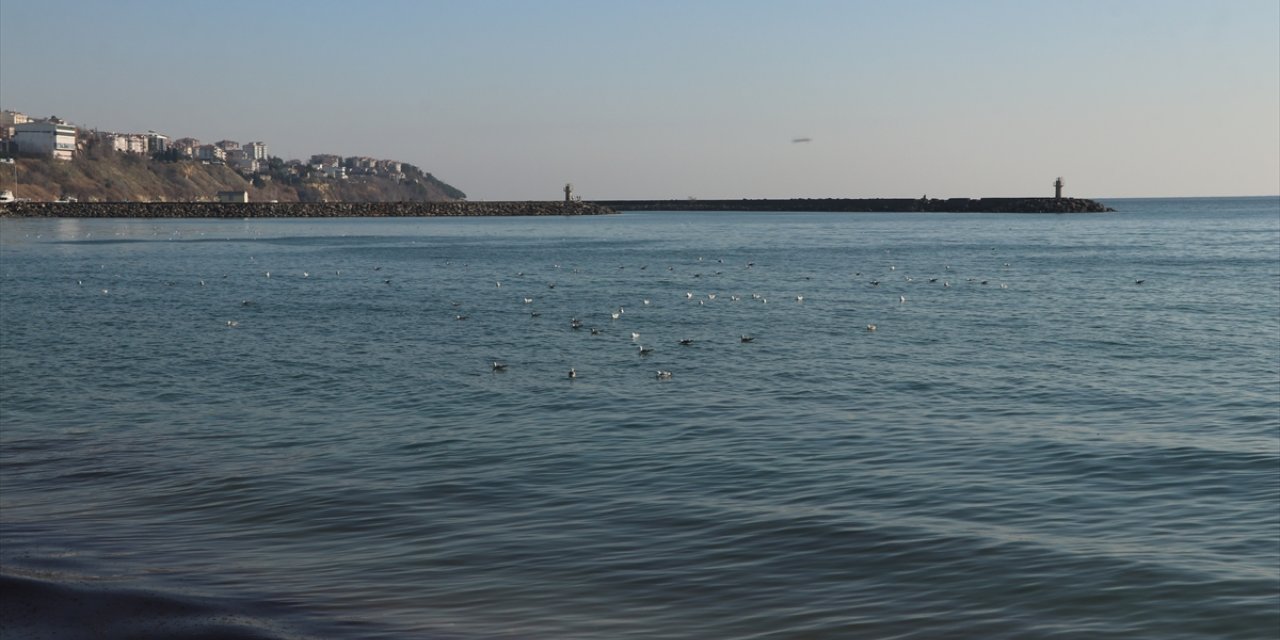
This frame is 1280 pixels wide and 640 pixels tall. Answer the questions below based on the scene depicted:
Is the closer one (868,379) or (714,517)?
(714,517)

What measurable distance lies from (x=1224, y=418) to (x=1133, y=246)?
2410 inches

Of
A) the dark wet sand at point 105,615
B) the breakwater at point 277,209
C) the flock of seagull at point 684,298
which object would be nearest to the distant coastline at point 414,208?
the breakwater at point 277,209

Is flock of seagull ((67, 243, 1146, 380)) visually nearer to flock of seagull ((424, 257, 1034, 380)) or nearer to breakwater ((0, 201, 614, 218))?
flock of seagull ((424, 257, 1034, 380))

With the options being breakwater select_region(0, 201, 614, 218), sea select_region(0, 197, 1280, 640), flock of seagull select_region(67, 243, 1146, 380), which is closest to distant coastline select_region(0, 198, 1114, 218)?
breakwater select_region(0, 201, 614, 218)

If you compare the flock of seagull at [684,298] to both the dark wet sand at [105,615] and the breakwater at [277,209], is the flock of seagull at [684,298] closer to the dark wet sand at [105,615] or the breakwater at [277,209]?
the dark wet sand at [105,615]

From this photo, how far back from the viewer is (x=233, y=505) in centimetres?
1302

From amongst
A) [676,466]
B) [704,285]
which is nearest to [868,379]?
[676,466]

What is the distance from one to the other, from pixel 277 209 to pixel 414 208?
58.2 ft

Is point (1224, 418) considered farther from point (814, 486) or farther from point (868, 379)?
point (814, 486)

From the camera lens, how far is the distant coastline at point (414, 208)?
142125 mm

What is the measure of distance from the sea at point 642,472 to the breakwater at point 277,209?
373 feet

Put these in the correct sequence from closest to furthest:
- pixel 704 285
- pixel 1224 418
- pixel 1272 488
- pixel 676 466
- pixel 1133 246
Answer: pixel 1272 488 → pixel 676 466 → pixel 1224 418 → pixel 704 285 → pixel 1133 246

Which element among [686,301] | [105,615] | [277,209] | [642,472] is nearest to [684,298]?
[686,301]

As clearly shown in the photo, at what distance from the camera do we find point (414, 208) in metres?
165
